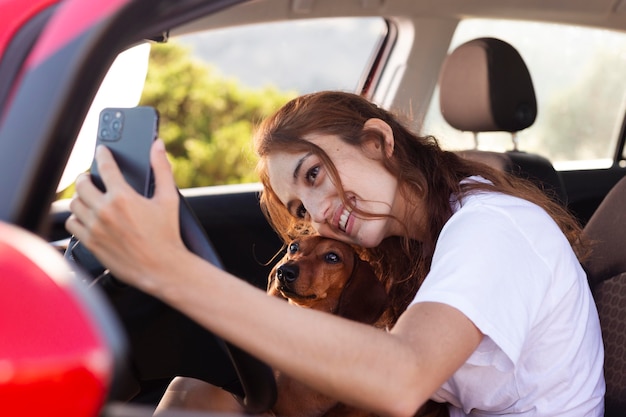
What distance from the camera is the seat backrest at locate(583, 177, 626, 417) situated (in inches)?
75.0

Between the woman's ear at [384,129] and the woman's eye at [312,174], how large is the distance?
0.16 m

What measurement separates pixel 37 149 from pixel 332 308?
1219 millimetres

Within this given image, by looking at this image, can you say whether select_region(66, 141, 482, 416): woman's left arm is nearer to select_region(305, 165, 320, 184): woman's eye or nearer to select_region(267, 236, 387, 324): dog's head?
select_region(305, 165, 320, 184): woman's eye

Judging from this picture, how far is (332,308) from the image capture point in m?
2.19

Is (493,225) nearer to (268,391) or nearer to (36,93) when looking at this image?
(268,391)

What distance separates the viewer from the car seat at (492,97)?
112 inches

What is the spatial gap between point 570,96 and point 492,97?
3.29 m

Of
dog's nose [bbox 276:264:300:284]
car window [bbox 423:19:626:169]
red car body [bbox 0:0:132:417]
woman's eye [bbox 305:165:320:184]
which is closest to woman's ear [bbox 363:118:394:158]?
woman's eye [bbox 305:165:320:184]

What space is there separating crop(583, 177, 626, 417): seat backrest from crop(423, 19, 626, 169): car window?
1591 mm

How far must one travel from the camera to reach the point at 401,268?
205 cm

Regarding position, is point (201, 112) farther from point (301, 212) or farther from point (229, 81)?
point (301, 212)

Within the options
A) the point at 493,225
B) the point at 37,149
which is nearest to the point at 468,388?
the point at 493,225

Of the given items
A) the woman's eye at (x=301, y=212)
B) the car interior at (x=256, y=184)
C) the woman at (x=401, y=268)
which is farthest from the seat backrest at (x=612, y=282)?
the woman's eye at (x=301, y=212)

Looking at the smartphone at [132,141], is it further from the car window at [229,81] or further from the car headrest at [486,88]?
the car window at [229,81]
